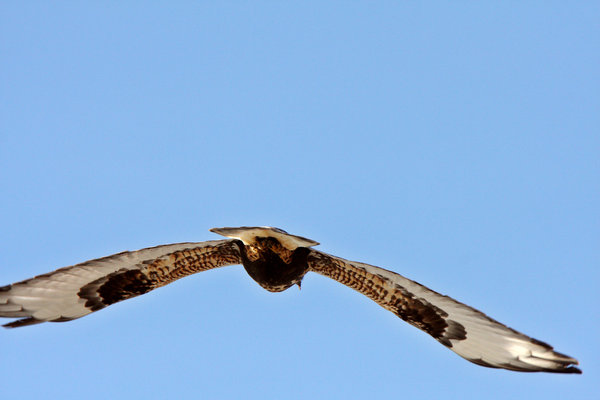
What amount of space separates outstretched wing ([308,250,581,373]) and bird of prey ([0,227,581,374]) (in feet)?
0.05

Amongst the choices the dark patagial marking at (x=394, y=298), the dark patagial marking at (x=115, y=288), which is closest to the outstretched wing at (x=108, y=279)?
the dark patagial marking at (x=115, y=288)

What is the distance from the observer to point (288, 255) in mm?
11367

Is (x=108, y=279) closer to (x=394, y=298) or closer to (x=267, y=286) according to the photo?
(x=267, y=286)

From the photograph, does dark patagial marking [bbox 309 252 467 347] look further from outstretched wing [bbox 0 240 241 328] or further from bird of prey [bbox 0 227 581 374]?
outstretched wing [bbox 0 240 241 328]

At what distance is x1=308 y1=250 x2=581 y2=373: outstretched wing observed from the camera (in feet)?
34.3

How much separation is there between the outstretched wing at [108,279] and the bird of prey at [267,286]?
0.02 m

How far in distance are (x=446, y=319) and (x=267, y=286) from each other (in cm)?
305

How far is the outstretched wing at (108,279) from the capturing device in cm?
1066

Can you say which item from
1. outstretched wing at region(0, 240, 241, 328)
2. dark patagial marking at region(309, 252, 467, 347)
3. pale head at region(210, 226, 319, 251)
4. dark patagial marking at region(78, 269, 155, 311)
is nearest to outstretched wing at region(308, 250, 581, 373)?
dark patagial marking at region(309, 252, 467, 347)

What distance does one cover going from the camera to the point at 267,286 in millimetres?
11695

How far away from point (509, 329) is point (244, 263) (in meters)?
4.41

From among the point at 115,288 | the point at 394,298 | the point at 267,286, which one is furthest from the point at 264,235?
the point at 115,288

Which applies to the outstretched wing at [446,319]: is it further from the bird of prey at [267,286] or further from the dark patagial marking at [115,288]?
the dark patagial marking at [115,288]

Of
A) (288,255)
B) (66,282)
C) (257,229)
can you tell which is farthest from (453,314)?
(66,282)
